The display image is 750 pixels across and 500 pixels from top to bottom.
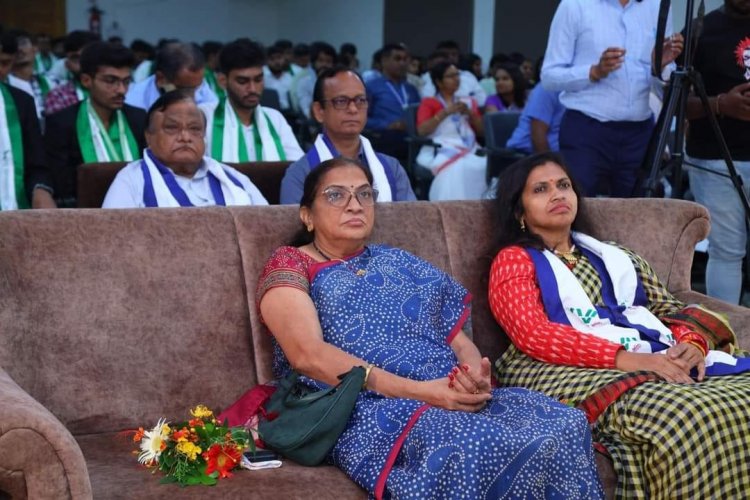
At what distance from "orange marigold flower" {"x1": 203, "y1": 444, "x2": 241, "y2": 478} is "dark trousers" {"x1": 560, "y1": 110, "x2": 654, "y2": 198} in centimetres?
236

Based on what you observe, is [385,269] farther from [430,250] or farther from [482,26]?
[482,26]

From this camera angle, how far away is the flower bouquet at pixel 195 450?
2.10 metres

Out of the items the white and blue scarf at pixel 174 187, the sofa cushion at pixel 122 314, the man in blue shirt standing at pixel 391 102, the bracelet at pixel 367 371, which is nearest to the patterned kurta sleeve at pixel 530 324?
the bracelet at pixel 367 371

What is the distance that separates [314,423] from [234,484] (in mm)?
222

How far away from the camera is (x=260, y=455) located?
226 cm

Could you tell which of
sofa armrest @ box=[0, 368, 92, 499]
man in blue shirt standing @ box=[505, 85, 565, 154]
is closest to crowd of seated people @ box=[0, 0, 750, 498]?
sofa armrest @ box=[0, 368, 92, 499]

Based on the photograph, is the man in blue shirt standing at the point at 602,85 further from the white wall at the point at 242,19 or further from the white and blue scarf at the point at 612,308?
the white wall at the point at 242,19

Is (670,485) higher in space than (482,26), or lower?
lower

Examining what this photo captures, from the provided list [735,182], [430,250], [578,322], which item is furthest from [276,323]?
[735,182]

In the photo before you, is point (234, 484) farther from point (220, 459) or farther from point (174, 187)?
point (174, 187)

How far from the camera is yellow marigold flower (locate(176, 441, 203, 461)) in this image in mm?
2098

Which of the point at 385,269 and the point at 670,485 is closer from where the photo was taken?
the point at 670,485

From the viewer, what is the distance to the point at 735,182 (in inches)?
146

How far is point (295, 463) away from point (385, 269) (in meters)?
0.58
